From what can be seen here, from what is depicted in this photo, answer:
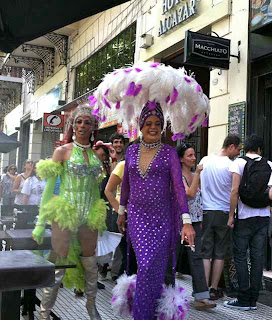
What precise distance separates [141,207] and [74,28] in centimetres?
1425

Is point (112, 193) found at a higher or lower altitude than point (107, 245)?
higher

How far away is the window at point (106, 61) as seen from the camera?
37.8ft

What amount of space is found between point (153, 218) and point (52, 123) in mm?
13013

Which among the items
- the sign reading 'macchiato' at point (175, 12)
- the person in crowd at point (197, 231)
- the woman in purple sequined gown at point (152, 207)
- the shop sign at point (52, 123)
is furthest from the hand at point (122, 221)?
the shop sign at point (52, 123)

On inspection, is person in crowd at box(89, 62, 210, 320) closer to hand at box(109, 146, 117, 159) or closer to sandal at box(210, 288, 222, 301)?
hand at box(109, 146, 117, 159)

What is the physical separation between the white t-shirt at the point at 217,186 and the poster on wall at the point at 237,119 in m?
1.65

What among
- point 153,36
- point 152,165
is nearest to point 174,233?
point 152,165

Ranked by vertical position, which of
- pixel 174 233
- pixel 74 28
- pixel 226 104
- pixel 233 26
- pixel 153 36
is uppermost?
pixel 74 28

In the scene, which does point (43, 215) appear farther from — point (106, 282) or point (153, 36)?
point (153, 36)

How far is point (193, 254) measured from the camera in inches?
185

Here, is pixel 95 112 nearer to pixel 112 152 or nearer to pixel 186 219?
pixel 186 219

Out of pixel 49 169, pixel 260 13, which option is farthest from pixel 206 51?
pixel 49 169

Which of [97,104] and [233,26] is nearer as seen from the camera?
[97,104]

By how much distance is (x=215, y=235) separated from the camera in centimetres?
521
